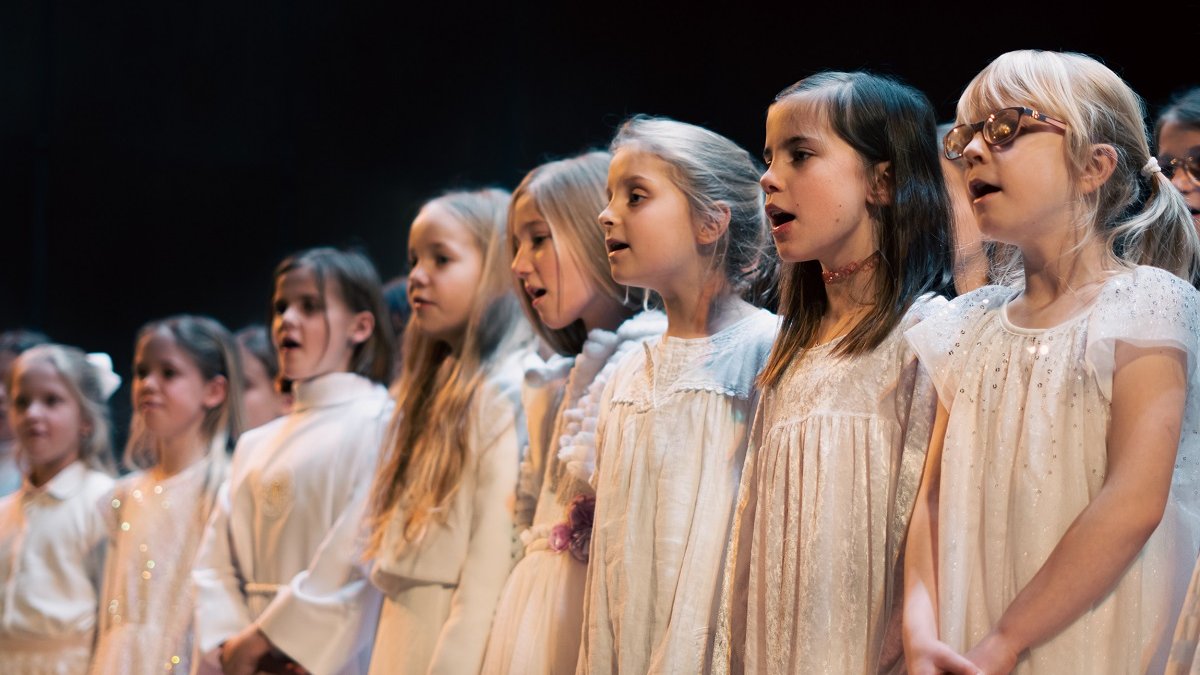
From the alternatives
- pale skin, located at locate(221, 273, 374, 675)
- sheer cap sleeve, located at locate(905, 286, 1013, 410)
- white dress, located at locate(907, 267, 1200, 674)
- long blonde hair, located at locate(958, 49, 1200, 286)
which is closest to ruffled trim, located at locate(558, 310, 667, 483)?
sheer cap sleeve, located at locate(905, 286, 1013, 410)

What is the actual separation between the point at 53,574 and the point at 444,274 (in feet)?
6.21

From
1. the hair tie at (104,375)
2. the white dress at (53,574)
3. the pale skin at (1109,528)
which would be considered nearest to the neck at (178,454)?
the white dress at (53,574)

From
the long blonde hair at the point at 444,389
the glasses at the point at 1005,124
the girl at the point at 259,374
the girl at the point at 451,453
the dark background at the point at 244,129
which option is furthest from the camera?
the girl at the point at 259,374

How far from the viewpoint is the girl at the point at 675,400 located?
2.39m

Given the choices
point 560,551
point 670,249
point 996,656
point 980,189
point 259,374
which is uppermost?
point 980,189

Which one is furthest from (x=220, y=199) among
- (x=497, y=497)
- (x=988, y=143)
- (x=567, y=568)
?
(x=988, y=143)

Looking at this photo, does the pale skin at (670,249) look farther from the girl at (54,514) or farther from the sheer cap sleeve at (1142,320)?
the girl at (54,514)

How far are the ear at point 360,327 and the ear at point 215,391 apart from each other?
67 cm

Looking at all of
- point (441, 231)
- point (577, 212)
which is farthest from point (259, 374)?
point (577, 212)

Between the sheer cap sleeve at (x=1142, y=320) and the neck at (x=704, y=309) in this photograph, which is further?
the neck at (x=704, y=309)

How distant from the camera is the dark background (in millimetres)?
4891

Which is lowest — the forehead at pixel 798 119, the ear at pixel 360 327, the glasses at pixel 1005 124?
the ear at pixel 360 327

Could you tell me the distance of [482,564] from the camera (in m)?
3.04

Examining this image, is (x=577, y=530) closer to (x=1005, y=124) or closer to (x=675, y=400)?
(x=675, y=400)
